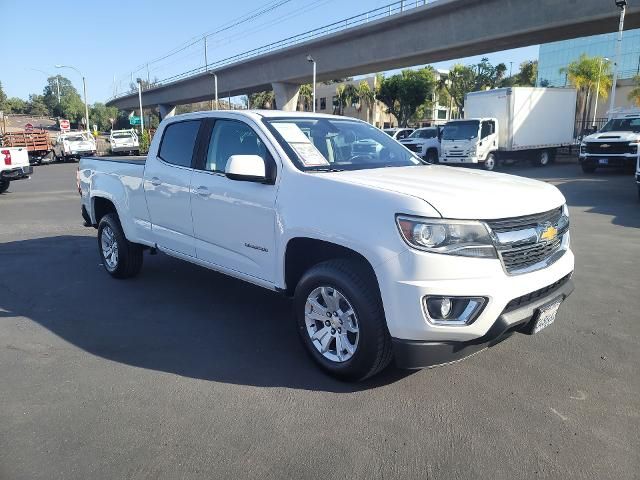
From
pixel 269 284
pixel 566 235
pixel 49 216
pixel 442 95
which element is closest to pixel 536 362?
pixel 566 235

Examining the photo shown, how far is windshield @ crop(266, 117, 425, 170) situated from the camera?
159 inches

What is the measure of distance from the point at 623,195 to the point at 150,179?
12982 millimetres

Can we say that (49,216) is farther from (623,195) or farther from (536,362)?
(623,195)

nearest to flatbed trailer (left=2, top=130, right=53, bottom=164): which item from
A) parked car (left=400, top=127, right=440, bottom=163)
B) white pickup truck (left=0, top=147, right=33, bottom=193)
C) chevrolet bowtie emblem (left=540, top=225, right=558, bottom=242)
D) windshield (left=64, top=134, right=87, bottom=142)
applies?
windshield (left=64, top=134, right=87, bottom=142)

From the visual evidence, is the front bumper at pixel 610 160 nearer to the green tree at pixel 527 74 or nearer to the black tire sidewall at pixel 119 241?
the black tire sidewall at pixel 119 241

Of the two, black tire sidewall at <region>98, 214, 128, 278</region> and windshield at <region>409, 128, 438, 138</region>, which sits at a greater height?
windshield at <region>409, 128, 438, 138</region>

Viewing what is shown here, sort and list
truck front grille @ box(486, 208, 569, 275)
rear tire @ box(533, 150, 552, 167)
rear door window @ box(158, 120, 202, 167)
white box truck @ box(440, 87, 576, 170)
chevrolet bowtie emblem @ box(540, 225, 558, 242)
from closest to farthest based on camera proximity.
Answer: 1. truck front grille @ box(486, 208, 569, 275)
2. chevrolet bowtie emblem @ box(540, 225, 558, 242)
3. rear door window @ box(158, 120, 202, 167)
4. white box truck @ box(440, 87, 576, 170)
5. rear tire @ box(533, 150, 552, 167)

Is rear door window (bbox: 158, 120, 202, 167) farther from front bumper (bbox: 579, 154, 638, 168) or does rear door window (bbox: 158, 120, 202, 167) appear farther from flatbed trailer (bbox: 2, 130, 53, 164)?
flatbed trailer (bbox: 2, 130, 53, 164)

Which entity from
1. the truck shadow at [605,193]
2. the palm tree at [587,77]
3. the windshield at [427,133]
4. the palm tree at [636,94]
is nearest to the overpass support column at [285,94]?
the windshield at [427,133]

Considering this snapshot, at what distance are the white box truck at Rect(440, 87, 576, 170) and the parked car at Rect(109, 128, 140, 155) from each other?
2291 cm

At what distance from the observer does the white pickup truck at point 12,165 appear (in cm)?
1512

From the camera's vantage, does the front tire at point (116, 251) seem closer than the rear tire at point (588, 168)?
Yes

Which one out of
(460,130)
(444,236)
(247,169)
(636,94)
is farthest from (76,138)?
(636,94)

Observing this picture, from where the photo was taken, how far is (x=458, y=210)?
3.04 metres
